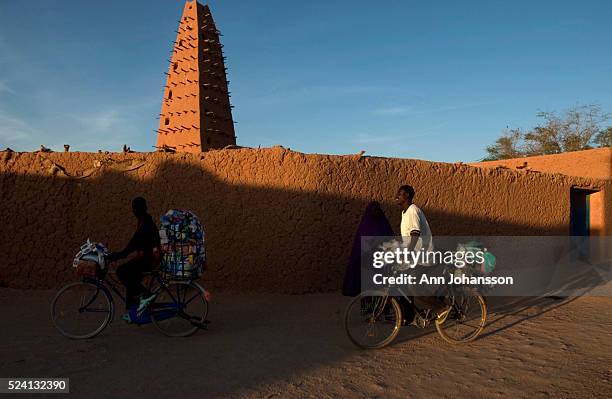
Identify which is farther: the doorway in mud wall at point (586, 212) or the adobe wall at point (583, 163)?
the adobe wall at point (583, 163)

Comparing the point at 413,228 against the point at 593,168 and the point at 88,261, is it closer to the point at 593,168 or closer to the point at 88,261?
the point at 88,261

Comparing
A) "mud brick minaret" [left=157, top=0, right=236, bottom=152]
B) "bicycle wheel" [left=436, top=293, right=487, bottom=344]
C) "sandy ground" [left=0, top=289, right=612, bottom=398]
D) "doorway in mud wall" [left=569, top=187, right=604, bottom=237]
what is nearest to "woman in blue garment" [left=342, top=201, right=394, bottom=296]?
"sandy ground" [left=0, top=289, right=612, bottom=398]

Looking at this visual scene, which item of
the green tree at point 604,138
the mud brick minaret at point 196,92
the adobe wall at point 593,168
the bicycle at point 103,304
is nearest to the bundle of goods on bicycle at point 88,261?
the bicycle at point 103,304

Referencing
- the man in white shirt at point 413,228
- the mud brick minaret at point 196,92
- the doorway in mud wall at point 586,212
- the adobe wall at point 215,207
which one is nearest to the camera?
the man in white shirt at point 413,228

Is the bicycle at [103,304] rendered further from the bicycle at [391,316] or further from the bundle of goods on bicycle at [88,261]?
the bicycle at [391,316]

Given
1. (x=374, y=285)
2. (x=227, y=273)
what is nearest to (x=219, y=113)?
(x=227, y=273)

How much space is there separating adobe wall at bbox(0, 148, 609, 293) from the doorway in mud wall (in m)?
7.60

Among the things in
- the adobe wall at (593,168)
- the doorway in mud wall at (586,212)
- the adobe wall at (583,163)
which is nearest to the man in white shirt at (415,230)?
the adobe wall at (593,168)

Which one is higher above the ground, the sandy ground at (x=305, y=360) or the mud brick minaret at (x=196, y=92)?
the mud brick minaret at (x=196, y=92)

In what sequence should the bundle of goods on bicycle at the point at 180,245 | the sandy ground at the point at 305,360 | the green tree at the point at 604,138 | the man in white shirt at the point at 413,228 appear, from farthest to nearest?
the green tree at the point at 604,138
the bundle of goods on bicycle at the point at 180,245
the man in white shirt at the point at 413,228
the sandy ground at the point at 305,360

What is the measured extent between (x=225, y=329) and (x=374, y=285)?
1802 mm

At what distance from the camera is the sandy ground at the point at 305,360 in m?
3.26

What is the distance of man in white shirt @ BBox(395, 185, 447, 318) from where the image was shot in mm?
4164

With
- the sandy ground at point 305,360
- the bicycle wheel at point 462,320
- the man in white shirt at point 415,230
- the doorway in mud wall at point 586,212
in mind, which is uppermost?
the doorway in mud wall at point 586,212
